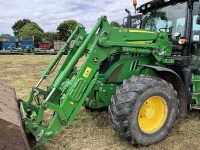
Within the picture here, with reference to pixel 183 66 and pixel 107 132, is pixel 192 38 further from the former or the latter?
pixel 107 132

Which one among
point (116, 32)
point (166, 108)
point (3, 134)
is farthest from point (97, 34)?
point (3, 134)

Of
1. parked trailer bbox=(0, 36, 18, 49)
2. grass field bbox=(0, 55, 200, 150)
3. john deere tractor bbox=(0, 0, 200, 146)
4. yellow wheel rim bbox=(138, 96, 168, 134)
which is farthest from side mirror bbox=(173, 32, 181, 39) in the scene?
parked trailer bbox=(0, 36, 18, 49)

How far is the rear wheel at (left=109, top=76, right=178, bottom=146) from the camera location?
362 cm

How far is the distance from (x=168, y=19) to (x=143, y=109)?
1.86 metres

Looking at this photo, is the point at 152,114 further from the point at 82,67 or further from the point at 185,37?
the point at 185,37

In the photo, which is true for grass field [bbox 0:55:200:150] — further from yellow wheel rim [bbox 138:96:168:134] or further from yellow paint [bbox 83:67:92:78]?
yellow paint [bbox 83:67:92:78]

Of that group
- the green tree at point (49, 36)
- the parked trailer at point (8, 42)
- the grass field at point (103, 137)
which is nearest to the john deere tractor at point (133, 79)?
the grass field at point (103, 137)

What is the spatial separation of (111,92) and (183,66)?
4.19 feet

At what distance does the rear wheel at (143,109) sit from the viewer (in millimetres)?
3621

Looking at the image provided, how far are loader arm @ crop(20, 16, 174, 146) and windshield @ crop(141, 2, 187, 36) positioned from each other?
0.36m

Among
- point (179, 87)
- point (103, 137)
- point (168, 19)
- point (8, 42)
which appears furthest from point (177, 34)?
point (8, 42)

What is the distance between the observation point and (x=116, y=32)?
3951mm

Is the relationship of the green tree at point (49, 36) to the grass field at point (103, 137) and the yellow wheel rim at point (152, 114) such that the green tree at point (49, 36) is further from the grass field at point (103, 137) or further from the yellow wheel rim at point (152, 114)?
the yellow wheel rim at point (152, 114)

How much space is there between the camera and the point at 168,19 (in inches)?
191
